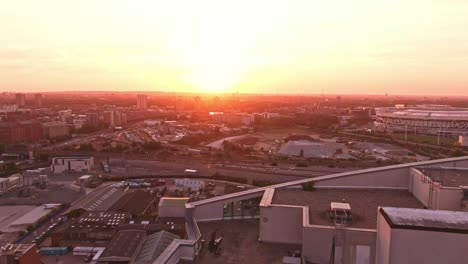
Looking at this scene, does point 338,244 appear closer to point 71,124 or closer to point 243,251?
point 243,251

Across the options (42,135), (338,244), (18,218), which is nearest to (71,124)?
(42,135)

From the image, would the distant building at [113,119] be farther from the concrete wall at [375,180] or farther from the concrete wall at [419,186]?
the concrete wall at [419,186]

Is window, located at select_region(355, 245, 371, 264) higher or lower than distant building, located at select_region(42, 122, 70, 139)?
higher

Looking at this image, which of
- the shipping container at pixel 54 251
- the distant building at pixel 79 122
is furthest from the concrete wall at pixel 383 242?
the distant building at pixel 79 122

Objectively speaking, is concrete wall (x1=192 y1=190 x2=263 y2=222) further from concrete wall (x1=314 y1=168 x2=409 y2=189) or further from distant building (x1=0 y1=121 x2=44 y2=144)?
distant building (x1=0 y1=121 x2=44 y2=144)

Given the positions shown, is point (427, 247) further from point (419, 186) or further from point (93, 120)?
point (93, 120)

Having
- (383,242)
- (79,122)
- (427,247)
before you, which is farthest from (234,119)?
(427,247)

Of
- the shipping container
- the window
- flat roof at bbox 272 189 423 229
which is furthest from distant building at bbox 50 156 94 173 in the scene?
the window
